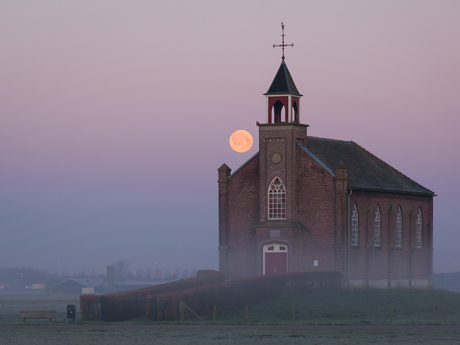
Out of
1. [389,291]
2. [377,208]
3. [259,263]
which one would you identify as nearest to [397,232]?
[377,208]

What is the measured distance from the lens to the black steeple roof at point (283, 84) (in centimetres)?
6906

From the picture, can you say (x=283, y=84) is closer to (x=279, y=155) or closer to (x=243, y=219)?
(x=279, y=155)

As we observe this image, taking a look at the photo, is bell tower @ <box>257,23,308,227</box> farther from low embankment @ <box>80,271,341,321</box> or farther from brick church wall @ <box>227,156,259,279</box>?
low embankment @ <box>80,271,341,321</box>

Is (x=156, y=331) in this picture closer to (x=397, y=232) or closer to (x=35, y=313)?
(x=35, y=313)

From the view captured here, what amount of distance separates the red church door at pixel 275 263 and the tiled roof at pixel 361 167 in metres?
7.62

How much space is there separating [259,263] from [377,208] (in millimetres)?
11215

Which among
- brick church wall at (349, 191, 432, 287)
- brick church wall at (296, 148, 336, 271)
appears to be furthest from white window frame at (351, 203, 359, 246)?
brick church wall at (296, 148, 336, 271)

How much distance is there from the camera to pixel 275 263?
221 ft

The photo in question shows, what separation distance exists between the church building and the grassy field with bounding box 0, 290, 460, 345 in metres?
4.78

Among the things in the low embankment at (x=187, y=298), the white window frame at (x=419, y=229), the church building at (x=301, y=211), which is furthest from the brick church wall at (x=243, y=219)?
the white window frame at (x=419, y=229)

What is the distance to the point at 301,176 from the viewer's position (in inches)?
2687

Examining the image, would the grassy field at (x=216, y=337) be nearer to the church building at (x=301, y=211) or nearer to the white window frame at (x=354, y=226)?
the church building at (x=301, y=211)

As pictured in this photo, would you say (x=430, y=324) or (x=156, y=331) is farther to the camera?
(x=430, y=324)

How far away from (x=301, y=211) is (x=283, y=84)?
1018 centimetres
